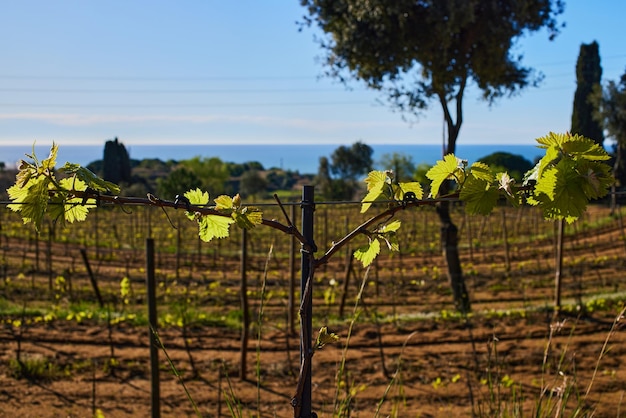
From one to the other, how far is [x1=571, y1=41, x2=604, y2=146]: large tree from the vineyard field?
11.9 meters

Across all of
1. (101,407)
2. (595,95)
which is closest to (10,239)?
(101,407)

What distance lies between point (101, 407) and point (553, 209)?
4.70m

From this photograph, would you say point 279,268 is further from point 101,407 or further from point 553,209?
point 553,209

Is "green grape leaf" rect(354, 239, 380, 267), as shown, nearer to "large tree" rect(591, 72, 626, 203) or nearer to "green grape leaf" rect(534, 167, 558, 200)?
"green grape leaf" rect(534, 167, 558, 200)

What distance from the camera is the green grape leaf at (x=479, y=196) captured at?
1.55 metres

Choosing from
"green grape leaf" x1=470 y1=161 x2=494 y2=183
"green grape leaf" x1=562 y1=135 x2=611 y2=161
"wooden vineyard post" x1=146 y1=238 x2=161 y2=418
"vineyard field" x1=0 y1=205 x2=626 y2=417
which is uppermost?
"green grape leaf" x1=562 y1=135 x2=611 y2=161

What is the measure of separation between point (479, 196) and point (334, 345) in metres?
5.61

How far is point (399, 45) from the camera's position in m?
9.77

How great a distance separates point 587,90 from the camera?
25172 mm

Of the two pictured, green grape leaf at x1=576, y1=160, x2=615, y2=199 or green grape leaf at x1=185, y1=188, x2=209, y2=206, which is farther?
green grape leaf at x1=185, y1=188, x2=209, y2=206

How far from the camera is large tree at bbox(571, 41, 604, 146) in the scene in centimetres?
2445

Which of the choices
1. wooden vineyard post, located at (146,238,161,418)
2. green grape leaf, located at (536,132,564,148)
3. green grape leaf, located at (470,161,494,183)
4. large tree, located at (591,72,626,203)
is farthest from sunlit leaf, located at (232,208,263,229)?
large tree, located at (591,72,626,203)

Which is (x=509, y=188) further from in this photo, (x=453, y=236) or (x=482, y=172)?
(x=453, y=236)

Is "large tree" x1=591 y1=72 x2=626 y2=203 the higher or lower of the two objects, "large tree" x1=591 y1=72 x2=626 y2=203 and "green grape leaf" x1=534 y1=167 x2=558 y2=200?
the higher
